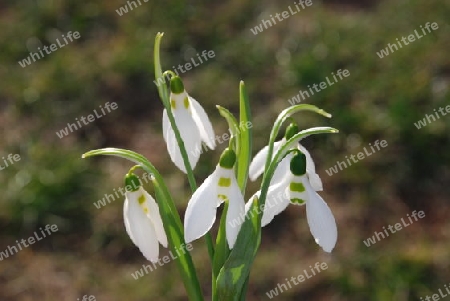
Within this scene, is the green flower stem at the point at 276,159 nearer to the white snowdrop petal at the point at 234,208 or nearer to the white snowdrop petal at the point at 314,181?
the white snowdrop petal at the point at 234,208

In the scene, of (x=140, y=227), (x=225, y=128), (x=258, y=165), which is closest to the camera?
(x=140, y=227)

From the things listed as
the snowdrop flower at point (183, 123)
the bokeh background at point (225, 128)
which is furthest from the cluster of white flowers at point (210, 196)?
the bokeh background at point (225, 128)

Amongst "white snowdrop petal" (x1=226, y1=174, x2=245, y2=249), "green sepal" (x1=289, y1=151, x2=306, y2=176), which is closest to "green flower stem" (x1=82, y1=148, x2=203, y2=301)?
"white snowdrop petal" (x1=226, y1=174, x2=245, y2=249)

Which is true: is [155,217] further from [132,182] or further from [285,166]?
[285,166]

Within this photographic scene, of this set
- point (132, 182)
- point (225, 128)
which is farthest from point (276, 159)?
point (225, 128)

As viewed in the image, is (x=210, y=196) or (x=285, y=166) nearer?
(x=210, y=196)

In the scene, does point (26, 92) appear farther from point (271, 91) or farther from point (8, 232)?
point (271, 91)

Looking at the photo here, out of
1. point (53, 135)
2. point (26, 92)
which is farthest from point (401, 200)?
point (26, 92)
